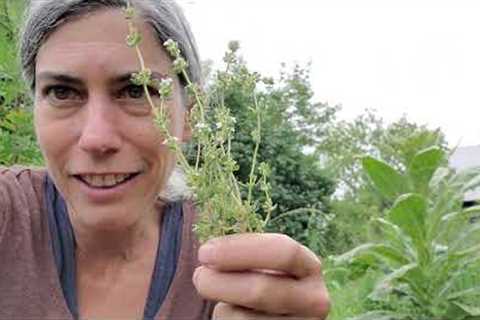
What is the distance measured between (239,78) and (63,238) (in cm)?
98

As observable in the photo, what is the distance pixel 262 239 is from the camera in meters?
1.10

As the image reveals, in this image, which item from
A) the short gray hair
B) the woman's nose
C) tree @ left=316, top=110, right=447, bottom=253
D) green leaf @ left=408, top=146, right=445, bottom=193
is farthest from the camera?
tree @ left=316, top=110, right=447, bottom=253

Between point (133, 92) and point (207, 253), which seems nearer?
point (207, 253)

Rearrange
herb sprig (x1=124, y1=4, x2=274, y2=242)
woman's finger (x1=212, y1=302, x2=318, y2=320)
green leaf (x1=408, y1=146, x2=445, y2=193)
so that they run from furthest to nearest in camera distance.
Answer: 1. green leaf (x1=408, y1=146, x2=445, y2=193)
2. woman's finger (x1=212, y1=302, x2=318, y2=320)
3. herb sprig (x1=124, y1=4, x2=274, y2=242)

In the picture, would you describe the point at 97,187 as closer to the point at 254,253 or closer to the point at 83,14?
the point at 83,14

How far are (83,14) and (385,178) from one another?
3.56 m

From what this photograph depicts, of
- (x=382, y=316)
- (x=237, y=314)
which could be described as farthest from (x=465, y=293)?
(x=237, y=314)

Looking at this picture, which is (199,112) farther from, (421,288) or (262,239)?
(421,288)

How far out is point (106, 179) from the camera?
1.65 meters

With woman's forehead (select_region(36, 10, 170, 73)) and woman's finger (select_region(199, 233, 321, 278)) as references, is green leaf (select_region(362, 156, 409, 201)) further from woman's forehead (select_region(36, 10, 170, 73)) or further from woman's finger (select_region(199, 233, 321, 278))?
woman's finger (select_region(199, 233, 321, 278))

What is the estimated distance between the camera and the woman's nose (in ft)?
5.20

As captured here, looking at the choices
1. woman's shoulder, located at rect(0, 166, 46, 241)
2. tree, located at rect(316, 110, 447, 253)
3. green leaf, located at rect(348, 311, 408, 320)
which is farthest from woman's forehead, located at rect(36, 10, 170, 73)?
tree, located at rect(316, 110, 447, 253)

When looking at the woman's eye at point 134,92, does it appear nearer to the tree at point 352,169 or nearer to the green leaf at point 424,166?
the green leaf at point 424,166

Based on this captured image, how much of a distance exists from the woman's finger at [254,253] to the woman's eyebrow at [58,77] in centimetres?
68
